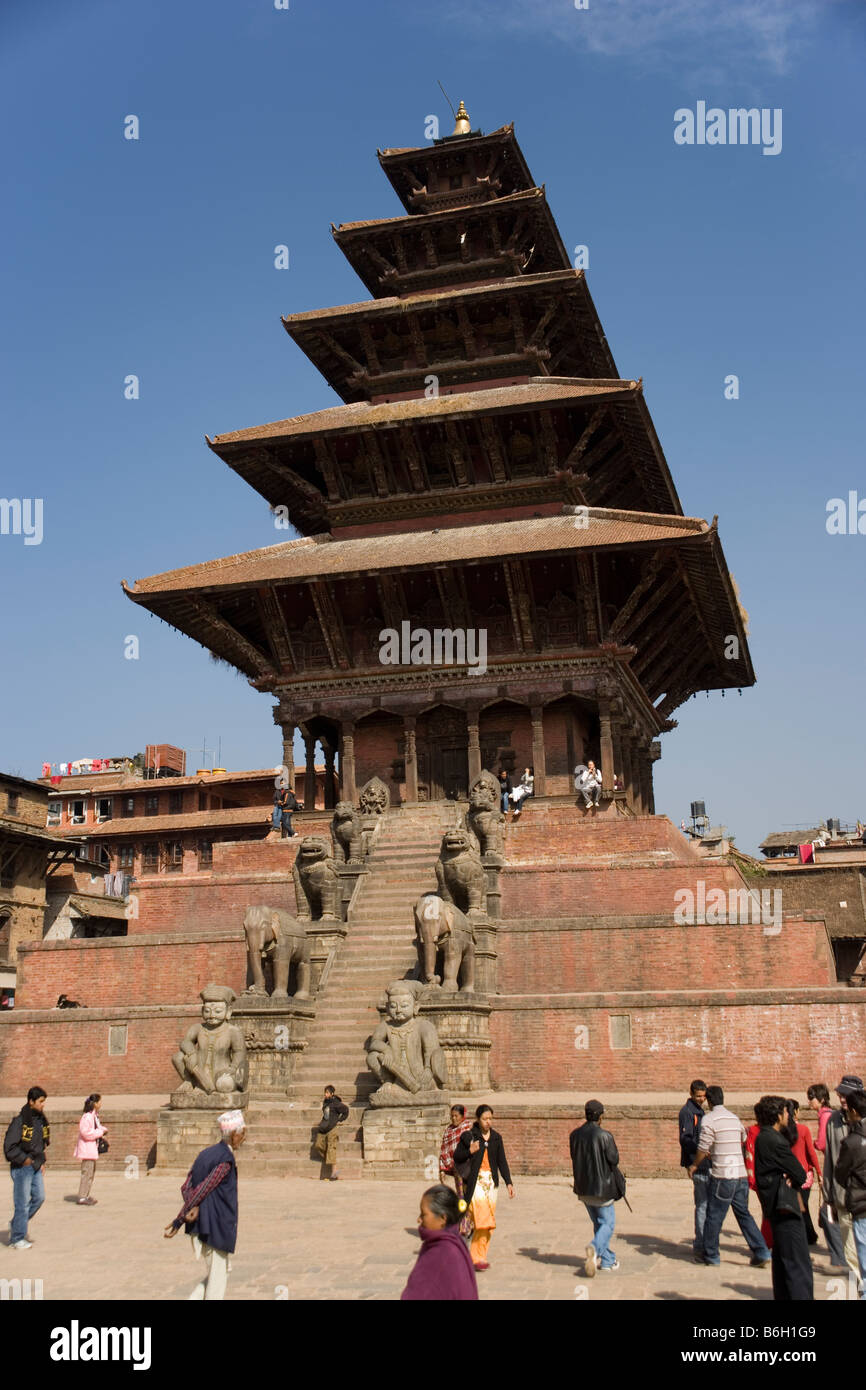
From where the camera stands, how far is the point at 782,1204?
8.38m

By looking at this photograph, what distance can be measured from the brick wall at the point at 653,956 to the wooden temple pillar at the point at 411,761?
7.42 metres

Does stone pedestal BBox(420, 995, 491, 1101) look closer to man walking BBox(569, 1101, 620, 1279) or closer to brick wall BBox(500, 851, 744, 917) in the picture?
brick wall BBox(500, 851, 744, 917)

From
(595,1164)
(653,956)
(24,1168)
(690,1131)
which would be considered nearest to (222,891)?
(653,956)

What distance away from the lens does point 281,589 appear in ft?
96.4

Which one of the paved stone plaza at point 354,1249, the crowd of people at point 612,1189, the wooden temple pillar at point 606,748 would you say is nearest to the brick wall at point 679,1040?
the paved stone plaza at point 354,1249

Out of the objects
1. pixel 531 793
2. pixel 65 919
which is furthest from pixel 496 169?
pixel 65 919

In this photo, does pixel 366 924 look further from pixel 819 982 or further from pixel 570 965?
pixel 819 982

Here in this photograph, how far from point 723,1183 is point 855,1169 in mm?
1932

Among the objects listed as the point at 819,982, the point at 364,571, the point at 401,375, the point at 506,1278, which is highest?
the point at 401,375

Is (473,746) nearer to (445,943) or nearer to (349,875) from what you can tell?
(349,875)

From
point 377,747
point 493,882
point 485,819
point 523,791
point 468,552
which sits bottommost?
point 493,882

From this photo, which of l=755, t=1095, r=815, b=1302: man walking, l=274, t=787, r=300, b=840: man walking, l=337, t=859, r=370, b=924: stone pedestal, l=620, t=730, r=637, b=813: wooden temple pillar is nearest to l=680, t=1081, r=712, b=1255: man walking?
l=755, t=1095, r=815, b=1302: man walking

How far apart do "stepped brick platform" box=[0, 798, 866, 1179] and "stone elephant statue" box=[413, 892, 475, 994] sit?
2.51 ft
